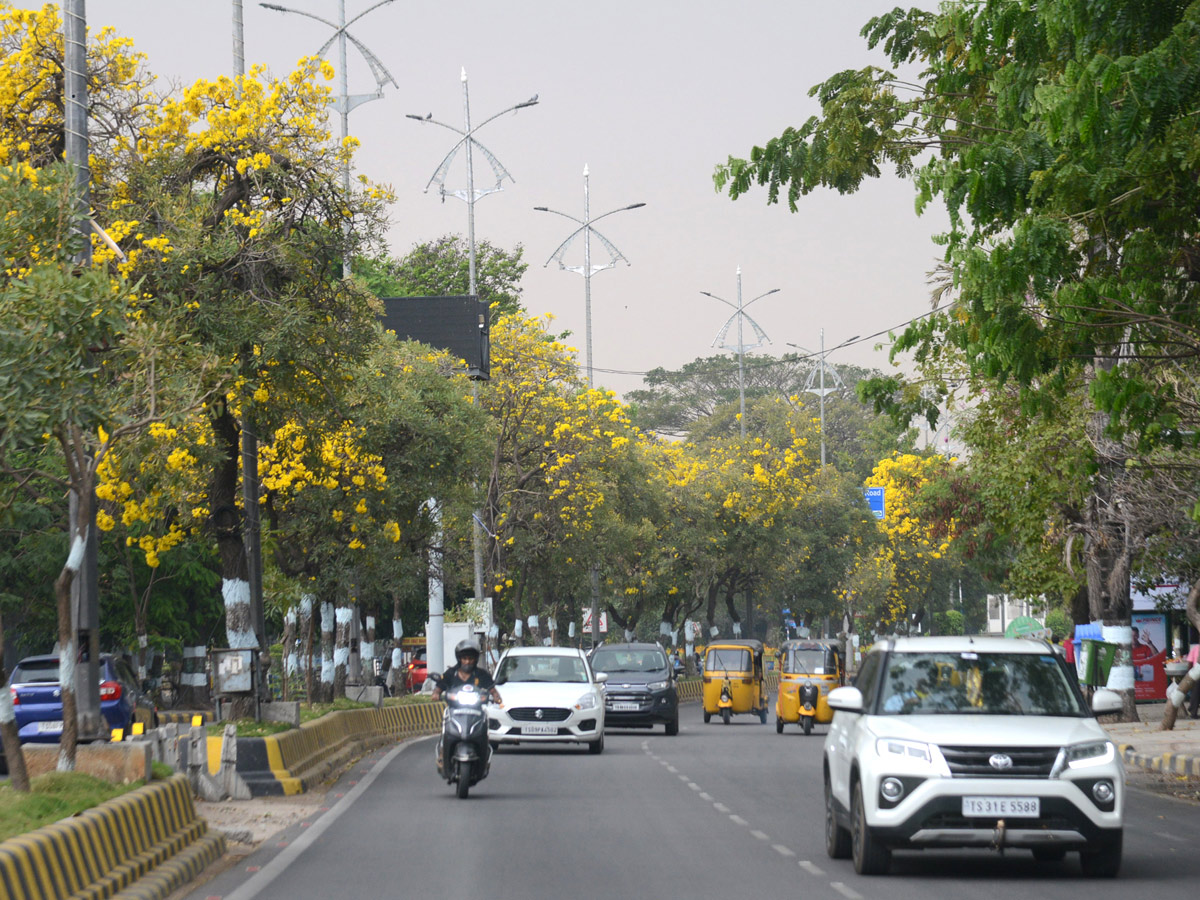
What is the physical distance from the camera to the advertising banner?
151ft

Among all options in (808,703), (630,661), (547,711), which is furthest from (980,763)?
(808,703)

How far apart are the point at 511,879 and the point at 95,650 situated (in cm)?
507

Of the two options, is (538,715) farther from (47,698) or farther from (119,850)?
(119,850)

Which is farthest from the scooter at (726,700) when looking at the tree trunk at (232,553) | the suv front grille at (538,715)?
the tree trunk at (232,553)

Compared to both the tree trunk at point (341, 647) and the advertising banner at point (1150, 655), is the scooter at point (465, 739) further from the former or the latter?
the advertising banner at point (1150, 655)

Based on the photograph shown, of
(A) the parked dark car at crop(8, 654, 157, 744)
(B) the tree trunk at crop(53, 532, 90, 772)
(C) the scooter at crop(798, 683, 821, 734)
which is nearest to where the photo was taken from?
(B) the tree trunk at crop(53, 532, 90, 772)

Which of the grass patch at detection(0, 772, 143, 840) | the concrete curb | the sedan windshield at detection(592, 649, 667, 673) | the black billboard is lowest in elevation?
the concrete curb

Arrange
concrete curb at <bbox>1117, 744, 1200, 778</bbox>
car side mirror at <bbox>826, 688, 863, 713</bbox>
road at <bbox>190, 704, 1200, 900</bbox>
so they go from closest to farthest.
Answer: road at <bbox>190, 704, 1200, 900</bbox> → car side mirror at <bbox>826, 688, 863, 713</bbox> → concrete curb at <bbox>1117, 744, 1200, 778</bbox>

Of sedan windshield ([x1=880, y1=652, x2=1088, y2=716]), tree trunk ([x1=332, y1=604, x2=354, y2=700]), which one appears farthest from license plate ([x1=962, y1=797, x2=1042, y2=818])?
tree trunk ([x1=332, y1=604, x2=354, y2=700])

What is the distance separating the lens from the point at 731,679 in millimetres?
41219

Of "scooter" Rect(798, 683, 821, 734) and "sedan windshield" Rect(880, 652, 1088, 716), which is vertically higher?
"sedan windshield" Rect(880, 652, 1088, 716)

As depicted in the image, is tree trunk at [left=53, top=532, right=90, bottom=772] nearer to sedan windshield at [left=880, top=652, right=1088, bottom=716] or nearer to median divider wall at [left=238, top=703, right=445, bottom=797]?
median divider wall at [left=238, top=703, right=445, bottom=797]

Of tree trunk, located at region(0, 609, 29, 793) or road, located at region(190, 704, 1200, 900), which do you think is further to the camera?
tree trunk, located at region(0, 609, 29, 793)

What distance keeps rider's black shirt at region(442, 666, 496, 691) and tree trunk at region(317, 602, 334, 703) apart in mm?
16526
